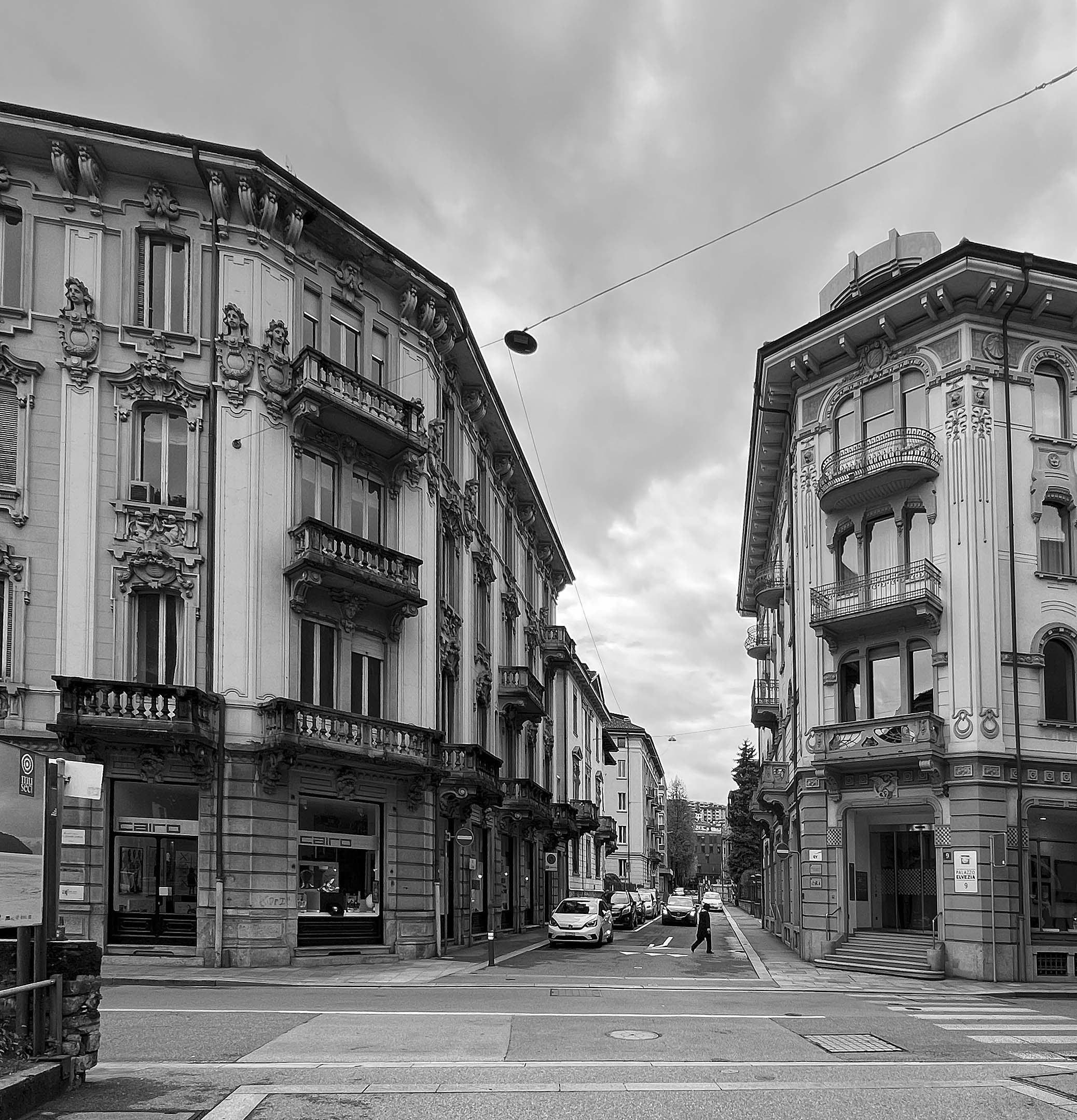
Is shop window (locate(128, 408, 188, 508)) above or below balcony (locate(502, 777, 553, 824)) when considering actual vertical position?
above

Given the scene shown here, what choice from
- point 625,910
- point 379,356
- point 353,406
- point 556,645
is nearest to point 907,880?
point 353,406

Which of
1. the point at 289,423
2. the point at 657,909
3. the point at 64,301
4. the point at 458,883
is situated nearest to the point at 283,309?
the point at 289,423

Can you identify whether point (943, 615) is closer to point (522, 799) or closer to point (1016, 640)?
point (1016, 640)

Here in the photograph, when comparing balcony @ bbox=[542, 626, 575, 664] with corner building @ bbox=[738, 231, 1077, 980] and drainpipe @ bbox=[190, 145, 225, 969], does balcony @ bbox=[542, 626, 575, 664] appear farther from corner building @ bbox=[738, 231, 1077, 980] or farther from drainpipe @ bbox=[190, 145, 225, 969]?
drainpipe @ bbox=[190, 145, 225, 969]

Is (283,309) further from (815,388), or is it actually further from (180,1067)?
(180,1067)

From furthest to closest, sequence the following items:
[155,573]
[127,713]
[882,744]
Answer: [882,744] → [155,573] → [127,713]

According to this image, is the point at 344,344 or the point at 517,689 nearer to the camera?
the point at 344,344

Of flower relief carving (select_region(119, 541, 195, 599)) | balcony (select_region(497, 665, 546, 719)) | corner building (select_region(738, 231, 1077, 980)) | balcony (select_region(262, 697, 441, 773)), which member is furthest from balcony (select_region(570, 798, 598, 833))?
flower relief carving (select_region(119, 541, 195, 599))

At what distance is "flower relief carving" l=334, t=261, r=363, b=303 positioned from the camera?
29.5m

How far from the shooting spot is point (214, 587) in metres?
25.7

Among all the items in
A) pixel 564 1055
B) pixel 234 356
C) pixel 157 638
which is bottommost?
pixel 564 1055

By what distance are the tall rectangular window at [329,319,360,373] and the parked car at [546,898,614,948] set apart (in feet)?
61.4

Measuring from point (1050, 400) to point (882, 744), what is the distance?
9.26 metres

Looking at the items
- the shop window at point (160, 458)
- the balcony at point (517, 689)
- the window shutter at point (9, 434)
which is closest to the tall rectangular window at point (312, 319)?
the shop window at point (160, 458)
